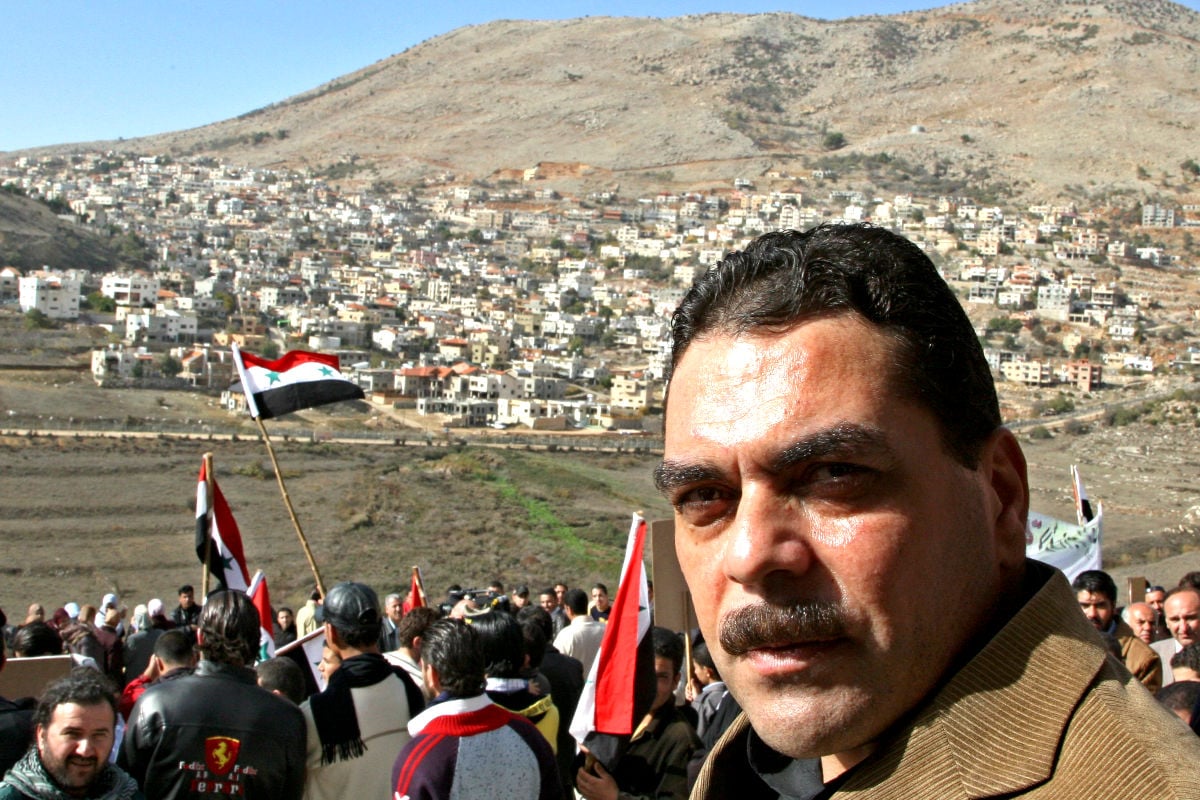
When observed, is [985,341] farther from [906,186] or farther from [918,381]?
[918,381]

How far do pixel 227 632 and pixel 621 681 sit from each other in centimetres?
121

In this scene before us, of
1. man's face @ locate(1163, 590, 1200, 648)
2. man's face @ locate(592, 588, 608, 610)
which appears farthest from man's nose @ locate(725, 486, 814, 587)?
man's face @ locate(592, 588, 608, 610)

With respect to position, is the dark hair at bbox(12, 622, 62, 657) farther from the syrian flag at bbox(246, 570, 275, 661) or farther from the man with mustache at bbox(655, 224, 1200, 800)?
the man with mustache at bbox(655, 224, 1200, 800)

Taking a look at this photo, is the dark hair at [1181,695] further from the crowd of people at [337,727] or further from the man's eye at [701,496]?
the man's eye at [701,496]

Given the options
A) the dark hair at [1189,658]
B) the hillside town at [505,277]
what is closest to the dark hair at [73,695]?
the dark hair at [1189,658]

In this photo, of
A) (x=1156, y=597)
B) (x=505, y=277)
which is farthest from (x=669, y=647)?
(x=505, y=277)

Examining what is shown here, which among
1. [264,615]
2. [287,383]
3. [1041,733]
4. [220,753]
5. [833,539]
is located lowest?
[264,615]

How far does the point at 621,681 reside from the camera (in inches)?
137

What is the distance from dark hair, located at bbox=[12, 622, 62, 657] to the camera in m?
4.01

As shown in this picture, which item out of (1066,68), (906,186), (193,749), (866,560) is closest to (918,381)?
(866,560)

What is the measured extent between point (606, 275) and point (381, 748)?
8966cm

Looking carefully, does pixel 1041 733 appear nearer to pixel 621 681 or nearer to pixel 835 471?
pixel 835 471

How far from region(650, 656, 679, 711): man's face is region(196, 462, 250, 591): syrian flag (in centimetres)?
285

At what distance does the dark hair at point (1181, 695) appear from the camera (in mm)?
2971
